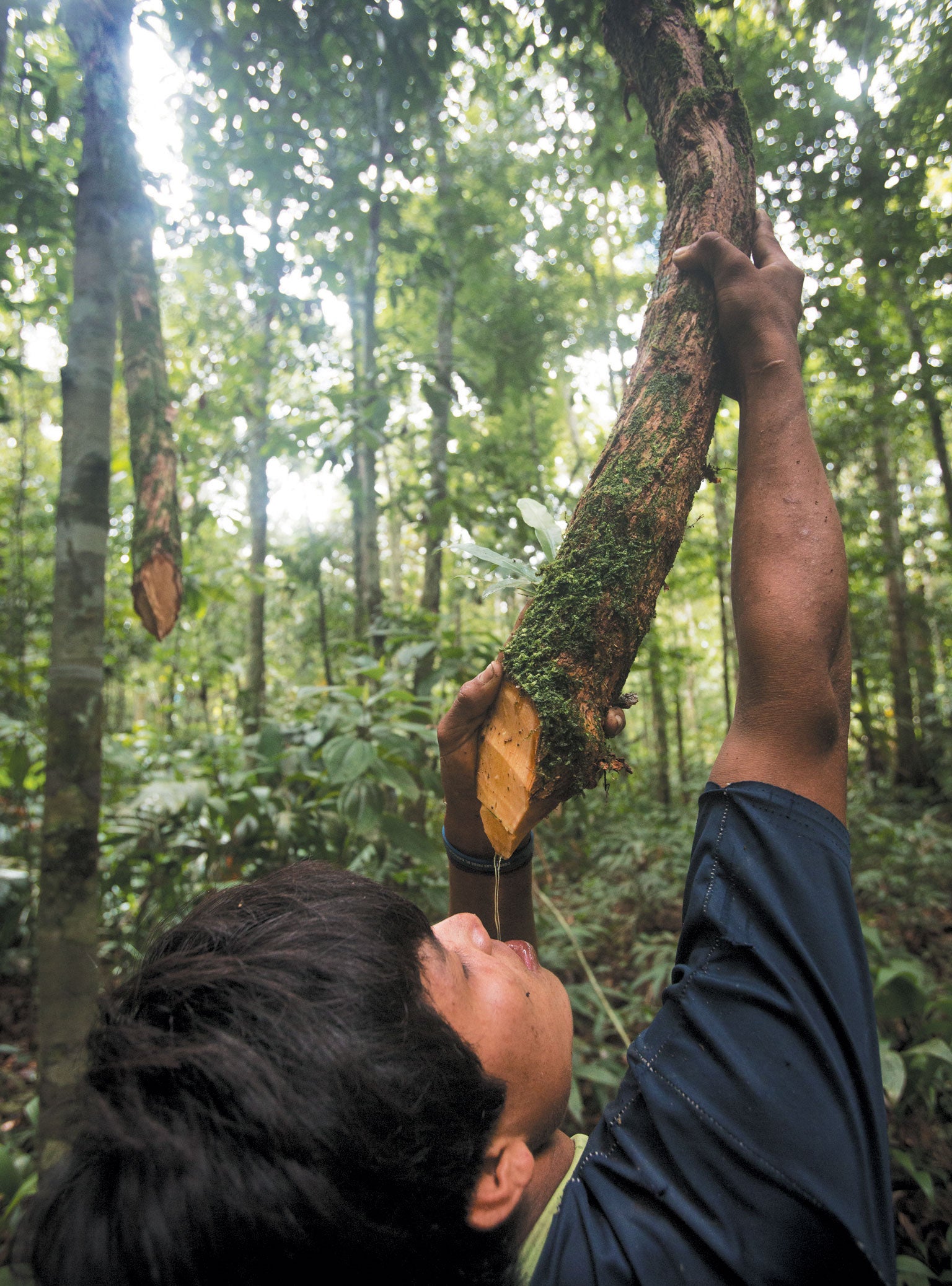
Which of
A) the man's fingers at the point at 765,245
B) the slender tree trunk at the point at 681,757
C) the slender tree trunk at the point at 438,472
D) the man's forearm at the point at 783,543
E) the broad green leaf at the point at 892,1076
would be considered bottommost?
the broad green leaf at the point at 892,1076

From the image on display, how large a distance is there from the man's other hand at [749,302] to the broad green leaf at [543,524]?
0.45m

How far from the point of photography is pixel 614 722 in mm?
1191

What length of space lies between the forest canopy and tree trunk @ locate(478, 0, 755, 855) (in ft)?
0.54

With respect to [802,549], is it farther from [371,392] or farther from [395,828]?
[371,392]

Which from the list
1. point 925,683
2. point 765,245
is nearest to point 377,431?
point 765,245

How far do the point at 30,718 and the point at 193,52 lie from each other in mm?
4921

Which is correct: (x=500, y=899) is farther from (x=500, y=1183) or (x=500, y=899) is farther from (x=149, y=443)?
(x=149, y=443)

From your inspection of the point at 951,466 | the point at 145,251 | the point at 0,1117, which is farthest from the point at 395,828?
the point at 951,466

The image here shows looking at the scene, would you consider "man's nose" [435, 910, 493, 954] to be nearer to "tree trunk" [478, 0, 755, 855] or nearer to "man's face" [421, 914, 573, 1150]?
"man's face" [421, 914, 573, 1150]

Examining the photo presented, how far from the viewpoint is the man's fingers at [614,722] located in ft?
3.89

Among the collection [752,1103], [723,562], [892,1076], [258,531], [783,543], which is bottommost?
[892,1076]

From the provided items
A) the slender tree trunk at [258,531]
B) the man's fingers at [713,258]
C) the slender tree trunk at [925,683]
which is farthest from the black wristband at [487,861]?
the slender tree trunk at [925,683]

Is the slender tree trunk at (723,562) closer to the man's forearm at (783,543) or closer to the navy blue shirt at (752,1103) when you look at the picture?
the man's forearm at (783,543)

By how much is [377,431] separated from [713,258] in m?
2.83
